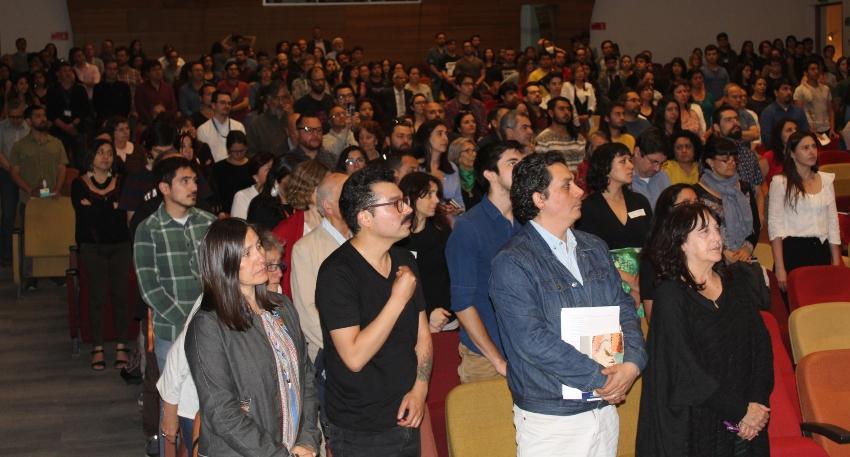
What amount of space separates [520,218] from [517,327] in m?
0.45

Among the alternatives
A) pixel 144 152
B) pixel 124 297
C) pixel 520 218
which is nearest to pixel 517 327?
pixel 520 218

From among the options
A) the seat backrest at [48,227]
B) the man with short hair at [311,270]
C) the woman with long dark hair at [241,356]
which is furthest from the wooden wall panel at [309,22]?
the woman with long dark hair at [241,356]

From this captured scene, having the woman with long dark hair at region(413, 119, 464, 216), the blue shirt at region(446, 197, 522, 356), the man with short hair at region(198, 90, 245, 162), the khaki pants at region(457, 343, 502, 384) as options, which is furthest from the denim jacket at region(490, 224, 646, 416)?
the man with short hair at region(198, 90, 245, 162)

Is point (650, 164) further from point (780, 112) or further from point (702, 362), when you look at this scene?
point (780, 112)

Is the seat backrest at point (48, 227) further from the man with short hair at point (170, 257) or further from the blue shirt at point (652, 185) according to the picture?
the blue shirt at point (652, 185)

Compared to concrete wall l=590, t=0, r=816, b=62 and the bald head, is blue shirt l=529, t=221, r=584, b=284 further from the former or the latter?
concrete wall l=590, t=0, r=816, b=62

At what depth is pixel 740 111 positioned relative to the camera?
10430 mm

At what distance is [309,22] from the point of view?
1805 centimetres

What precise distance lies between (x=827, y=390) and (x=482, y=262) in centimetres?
145

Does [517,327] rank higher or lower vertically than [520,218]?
lower

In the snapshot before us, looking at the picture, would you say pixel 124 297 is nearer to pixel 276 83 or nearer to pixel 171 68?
pixel 276 83

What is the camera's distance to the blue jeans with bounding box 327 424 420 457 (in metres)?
3.38

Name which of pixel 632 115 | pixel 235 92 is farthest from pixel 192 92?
pixel 632 115

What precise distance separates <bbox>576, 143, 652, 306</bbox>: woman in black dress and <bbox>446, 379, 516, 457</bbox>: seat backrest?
1.37 metres
